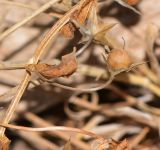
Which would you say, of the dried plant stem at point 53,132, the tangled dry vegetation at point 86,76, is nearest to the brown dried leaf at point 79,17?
the tangled dry vegetation at point 86,76

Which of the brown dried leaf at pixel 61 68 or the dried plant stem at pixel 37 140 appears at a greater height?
the brown dried leaf at pixel 61 68

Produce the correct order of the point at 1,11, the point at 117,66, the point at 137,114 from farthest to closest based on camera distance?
the point at 137,114, the point at 1,11, the point at 117,66

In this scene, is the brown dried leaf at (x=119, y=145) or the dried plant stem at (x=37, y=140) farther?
the dried plant stem at (x=37, y=140)

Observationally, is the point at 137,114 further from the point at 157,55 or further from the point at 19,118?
the point at 19,118

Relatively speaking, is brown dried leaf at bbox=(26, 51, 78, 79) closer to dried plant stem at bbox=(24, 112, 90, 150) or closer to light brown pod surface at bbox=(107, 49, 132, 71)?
light brown pod surface at bbox=(107, 49, 132, 71)

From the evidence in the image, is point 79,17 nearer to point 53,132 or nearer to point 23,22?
point 23,22

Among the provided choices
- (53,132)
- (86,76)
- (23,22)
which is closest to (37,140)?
(53,132)

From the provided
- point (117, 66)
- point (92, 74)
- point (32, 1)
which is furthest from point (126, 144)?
point (32, 1)

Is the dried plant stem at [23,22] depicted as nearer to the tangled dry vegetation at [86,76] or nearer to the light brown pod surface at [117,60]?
the tangled dry vegetation at [86,76]
